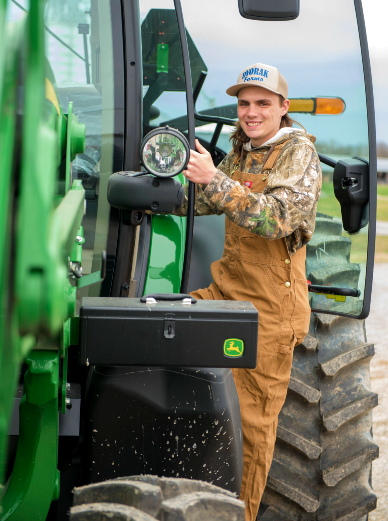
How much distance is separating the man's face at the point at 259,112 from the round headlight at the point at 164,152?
780mm

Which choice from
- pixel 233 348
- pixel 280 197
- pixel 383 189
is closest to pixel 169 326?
pixel 233 348

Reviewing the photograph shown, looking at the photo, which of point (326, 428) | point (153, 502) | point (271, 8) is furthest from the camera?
point (326, 428)

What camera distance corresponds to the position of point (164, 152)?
4.28 feet

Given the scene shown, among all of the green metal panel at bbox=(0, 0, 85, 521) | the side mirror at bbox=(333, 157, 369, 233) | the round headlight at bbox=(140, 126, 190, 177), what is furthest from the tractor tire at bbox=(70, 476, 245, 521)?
the side mirror at bbox=(333, 157, 369, 233)

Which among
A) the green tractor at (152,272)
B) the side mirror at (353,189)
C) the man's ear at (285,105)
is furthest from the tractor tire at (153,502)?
the man's ear at (285,105)

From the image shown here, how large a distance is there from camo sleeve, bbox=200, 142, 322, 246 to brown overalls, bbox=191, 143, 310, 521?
100 millimetres

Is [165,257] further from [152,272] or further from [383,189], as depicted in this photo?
[383,189]

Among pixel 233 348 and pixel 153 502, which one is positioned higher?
pixel 233 348

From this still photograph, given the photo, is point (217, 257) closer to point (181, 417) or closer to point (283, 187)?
point (283, 187)

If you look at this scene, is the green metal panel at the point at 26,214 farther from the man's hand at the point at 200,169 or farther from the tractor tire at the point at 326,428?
the tractor tire at the point at 326,428

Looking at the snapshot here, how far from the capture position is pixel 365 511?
2.28m

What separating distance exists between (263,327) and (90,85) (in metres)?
0.96

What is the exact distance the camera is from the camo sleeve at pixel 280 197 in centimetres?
170

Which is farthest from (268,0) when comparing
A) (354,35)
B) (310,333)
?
(310,333)
